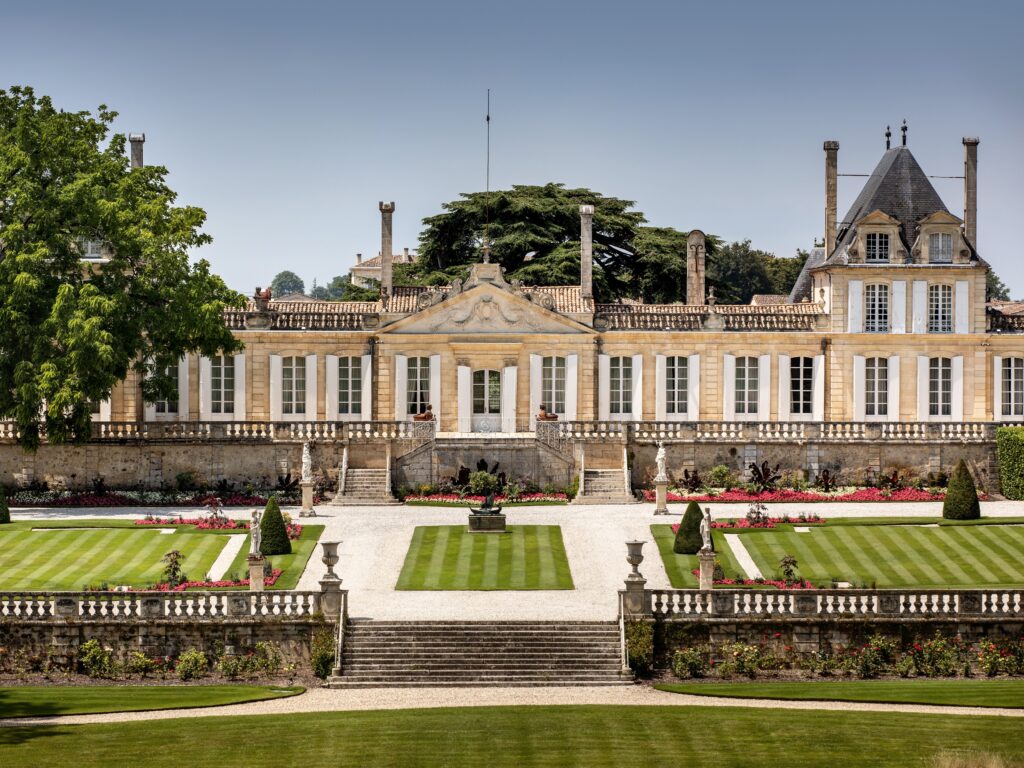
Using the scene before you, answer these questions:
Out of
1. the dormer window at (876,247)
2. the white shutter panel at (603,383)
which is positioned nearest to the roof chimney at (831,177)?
the dormer window at (876,247)

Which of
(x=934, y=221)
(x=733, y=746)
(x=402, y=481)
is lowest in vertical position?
(x=733, y=746)

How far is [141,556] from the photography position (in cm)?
3950

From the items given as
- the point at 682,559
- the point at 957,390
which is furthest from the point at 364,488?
the point at 957,390

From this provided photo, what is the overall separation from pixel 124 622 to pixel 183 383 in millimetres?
22106

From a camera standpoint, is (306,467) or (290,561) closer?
(290,561)

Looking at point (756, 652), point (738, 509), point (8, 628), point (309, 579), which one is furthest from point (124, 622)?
point (738, 509)

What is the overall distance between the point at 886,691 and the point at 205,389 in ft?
97.6

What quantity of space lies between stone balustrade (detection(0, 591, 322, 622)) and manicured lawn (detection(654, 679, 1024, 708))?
25.8 feet

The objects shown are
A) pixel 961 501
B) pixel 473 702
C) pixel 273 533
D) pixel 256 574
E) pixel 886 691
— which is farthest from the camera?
pixel 961 501

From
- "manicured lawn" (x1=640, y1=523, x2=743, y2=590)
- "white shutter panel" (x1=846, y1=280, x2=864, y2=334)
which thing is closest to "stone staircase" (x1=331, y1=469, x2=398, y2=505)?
"manicured lawn" (x1=640, y1=523, x2=743, y2=590)

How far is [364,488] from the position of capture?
48.8 meters

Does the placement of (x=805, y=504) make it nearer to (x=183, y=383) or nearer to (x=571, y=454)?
(x=571, y=454)

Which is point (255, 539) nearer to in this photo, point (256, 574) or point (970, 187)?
point (256, 574)

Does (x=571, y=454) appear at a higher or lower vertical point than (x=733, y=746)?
higher
